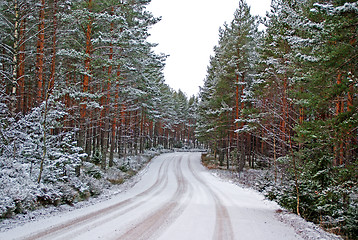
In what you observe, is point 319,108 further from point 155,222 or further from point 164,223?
point 155,222

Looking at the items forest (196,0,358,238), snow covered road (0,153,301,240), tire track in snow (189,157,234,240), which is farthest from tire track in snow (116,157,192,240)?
forest (196,0,358,238)

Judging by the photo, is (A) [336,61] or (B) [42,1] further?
(B) [42,1]

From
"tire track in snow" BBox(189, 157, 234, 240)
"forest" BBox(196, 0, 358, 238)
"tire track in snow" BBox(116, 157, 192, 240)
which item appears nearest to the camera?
"tire track in snow" BBox(116, 157, 192, 240)

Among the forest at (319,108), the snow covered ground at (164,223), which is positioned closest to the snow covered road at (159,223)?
the snow covered ground at (164,223)

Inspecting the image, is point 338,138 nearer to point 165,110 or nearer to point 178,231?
point 178,231

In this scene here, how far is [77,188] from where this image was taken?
34.2 feet

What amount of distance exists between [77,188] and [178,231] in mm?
6425

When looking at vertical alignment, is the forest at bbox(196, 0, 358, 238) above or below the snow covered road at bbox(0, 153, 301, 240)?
above

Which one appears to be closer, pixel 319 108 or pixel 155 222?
pixel 155 222

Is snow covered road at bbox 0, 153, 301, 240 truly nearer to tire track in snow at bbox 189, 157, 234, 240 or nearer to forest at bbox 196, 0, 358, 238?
A: tire track in snow at bbox 189, 157, 234, 240

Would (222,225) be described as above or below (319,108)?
below

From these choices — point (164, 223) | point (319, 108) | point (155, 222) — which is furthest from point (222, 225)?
point (319, 108)

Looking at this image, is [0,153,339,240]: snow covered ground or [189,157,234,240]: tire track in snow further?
[189,157,234,240]: tire track in snow

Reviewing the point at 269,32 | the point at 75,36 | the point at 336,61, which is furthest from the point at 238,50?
the point at 336,61
